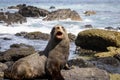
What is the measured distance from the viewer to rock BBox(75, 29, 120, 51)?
66.3 ft

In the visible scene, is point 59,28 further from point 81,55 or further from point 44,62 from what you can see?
point 81,55

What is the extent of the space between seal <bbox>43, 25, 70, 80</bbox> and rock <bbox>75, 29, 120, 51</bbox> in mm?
8181

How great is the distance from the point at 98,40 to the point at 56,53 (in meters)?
8.45

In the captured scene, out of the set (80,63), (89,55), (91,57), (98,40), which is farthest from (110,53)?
(80,63)

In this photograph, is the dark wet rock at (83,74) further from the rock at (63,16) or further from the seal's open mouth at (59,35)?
the rock at (63,16)

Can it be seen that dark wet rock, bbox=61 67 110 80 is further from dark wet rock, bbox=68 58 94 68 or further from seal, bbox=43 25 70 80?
dark wet rock, bbox=68 58 94 68

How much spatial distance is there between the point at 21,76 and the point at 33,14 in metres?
38.1

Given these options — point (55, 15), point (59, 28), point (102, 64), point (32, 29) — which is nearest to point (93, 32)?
point (102, 64)

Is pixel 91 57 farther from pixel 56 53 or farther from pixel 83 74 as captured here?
pixel 56 53

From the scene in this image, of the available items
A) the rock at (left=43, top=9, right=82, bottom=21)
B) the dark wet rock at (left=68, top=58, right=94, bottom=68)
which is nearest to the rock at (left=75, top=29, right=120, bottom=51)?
the dark wet rock at (left=68, top=58, right=94, bottom=68)

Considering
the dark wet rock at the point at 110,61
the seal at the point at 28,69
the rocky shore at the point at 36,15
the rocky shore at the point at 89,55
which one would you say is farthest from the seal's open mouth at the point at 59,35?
the rocky shore at the point at 36,15

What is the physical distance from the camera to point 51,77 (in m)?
11.9

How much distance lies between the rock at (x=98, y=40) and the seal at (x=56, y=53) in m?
8.18

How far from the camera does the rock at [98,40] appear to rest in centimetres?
2020
